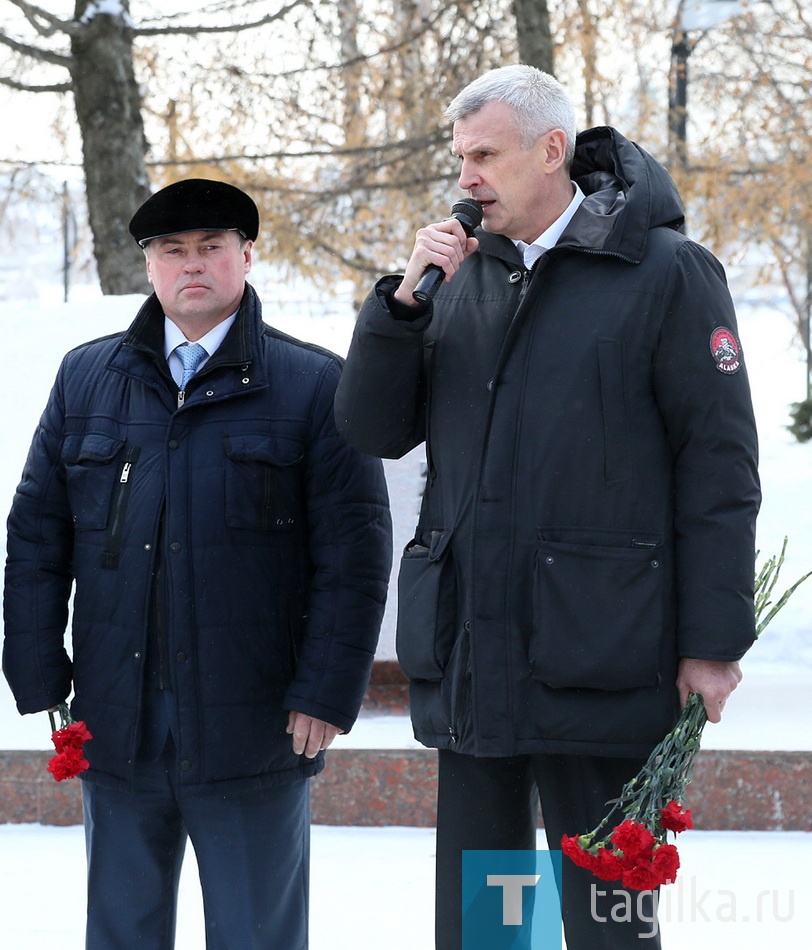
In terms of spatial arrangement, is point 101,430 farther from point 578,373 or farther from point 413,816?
point 413,816

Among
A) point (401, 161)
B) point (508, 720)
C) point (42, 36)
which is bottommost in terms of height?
point (508, 720)

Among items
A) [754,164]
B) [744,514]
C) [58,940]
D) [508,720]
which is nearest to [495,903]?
[508,720]

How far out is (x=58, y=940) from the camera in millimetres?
3336

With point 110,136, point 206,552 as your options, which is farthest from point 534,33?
point 206,552

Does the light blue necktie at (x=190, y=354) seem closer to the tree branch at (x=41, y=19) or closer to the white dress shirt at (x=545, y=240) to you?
the white dress shirt at (x=545, y=240)

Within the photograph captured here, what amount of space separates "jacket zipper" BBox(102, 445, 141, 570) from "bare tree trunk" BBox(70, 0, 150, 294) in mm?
4994

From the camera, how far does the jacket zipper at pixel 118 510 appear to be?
252 centimetres

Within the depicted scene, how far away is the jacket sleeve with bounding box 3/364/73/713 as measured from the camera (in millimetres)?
2605

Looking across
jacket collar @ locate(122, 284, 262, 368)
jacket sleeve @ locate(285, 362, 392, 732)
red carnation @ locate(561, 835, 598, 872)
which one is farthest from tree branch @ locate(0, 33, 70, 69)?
red carnation @ locate(561, 835, 598, 872)

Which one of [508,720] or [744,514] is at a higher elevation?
[744,514]

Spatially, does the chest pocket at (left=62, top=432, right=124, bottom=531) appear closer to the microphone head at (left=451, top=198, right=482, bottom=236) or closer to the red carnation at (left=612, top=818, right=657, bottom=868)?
the microphone head at (left=451, top=198, right=482, bottom=236)

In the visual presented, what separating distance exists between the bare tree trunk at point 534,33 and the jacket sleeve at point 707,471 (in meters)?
6.29

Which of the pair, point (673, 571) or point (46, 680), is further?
point (46, 680)

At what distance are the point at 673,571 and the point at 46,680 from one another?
4.08 feet
